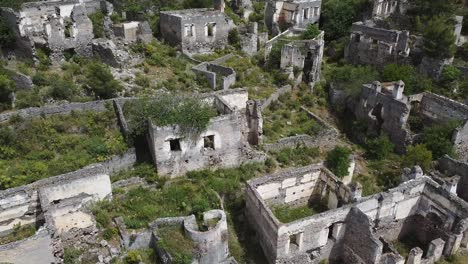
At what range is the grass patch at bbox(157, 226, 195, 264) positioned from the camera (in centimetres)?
1329

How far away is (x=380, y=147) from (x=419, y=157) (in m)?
2.29

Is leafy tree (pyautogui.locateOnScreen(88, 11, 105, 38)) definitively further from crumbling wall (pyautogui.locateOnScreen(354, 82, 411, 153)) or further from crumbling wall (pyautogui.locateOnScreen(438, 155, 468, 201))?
crumbling wall (pyautogui.locateOnScreen(438, 155, 468, 201))

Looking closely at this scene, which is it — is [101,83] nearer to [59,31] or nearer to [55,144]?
[55,144]

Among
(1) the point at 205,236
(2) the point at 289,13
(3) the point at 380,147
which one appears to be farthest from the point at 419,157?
(2) the point at 289,13

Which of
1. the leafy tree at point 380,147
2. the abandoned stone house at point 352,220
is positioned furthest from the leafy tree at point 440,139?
the abandoned stone house at point 352,220

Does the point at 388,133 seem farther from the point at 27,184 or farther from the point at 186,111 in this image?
the point at 27,184

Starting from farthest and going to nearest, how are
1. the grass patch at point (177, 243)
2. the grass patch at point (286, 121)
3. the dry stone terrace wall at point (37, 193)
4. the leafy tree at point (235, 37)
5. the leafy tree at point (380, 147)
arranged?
the leafy tree at point (235, 37) → the grass patch at point (286, 121) → the leafy tree at point (380, 147) → the dry stone terrace wall at point (37, 193) → the grass patch at point (177, 243)

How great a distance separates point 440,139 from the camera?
20.5 meters

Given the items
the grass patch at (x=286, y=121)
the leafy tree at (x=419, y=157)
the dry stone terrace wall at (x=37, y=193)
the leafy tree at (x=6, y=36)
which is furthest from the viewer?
the leafy tree at (x=6, y=36)

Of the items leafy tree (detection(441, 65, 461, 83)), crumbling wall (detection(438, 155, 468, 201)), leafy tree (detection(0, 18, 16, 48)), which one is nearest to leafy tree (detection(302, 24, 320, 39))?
leafy tree (detection(441, 65, 461, 83))

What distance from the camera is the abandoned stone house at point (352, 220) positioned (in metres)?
14.7

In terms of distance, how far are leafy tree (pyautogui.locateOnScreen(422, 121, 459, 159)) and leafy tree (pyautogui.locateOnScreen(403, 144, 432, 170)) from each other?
58 centimetres

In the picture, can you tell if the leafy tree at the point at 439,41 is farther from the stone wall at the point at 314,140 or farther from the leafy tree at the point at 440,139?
the stone wall at the point at 314,140

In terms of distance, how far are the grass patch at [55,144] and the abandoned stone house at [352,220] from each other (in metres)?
6.78
